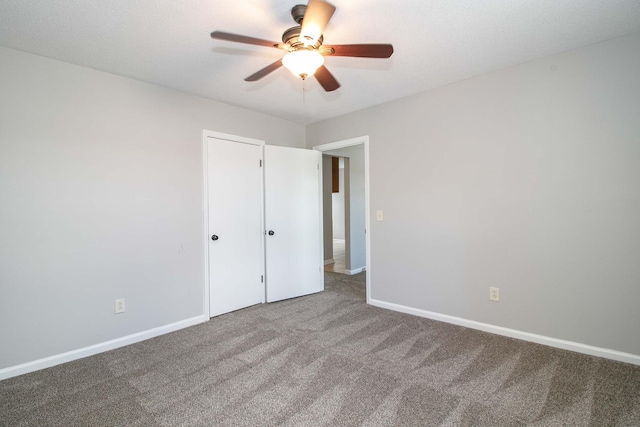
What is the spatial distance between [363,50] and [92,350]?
122 inches

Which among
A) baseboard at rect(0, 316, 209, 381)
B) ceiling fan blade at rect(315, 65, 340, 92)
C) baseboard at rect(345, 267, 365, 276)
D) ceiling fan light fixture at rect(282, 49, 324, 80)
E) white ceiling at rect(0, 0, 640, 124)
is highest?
white ceiling at rect(0, 0, 640, 124)

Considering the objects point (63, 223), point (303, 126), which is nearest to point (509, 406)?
point (63, 223)

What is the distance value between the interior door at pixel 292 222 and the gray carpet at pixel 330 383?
109 cm

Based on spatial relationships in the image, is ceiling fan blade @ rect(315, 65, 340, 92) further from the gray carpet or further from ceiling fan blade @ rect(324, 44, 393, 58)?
the gray carpet

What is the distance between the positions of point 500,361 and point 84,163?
3655 mm

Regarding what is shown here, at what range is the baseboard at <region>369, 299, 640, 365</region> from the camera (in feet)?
7.52

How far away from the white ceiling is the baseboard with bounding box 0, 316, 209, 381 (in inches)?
91.8

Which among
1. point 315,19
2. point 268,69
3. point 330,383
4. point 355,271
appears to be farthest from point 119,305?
point 355,271

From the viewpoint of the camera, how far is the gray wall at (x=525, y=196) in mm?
2279

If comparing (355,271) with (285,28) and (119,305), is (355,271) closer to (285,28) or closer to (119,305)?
(119,305)

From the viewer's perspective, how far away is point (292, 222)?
4090mm

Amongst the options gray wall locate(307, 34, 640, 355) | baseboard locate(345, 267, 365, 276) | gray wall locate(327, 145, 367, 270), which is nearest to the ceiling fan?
gray wall locate(307, 34, 640, 355)

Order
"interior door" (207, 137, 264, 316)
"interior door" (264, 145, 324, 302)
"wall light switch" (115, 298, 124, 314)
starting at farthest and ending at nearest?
"interior door" (264, 145, 324, 302)
"interior door" (207, 137, 264, 316)
"wall light switch" (115, 298, 124, 314)

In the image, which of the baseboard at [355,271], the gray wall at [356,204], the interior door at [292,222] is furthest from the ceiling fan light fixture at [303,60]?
the baseboard at [355,271]
